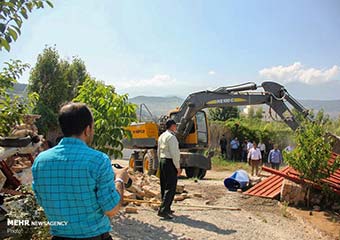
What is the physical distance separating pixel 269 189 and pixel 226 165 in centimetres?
1248

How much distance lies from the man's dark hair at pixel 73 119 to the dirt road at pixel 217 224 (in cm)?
366

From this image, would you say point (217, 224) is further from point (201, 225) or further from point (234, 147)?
point (234, 147)

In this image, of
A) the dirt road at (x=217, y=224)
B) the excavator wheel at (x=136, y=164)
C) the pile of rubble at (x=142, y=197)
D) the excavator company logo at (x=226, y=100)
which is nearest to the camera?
the dirt road at (x=217, y=224)

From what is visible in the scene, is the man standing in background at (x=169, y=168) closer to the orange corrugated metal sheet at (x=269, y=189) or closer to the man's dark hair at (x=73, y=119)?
the orange corrugated metal sheet at (x=269, y=189)

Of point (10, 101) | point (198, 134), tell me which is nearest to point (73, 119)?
Answer: point (10, 101)

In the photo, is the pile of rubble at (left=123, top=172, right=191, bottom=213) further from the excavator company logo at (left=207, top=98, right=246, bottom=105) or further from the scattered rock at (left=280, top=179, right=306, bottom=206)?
the excavator company logo at (left=207, top=98, right=246, bottom=105)

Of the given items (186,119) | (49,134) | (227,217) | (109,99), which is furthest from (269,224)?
(49,134)

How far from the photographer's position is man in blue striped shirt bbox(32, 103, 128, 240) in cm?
208

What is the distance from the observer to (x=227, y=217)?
725 cm

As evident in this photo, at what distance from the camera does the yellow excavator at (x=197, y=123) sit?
39.6 feet

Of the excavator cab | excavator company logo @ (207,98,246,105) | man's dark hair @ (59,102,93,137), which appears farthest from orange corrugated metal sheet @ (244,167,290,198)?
man's dark hair @ (59,102,93,137)

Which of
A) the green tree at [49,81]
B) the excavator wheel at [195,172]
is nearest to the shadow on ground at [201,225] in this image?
the excavator wheel at [195,172]

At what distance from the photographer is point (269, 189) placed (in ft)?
30.9

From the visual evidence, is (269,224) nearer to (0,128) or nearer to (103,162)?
(0,128)
